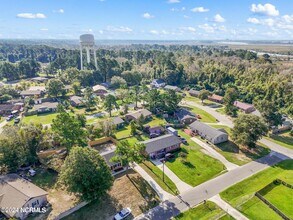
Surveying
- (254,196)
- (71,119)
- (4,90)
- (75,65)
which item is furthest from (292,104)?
(75,65)

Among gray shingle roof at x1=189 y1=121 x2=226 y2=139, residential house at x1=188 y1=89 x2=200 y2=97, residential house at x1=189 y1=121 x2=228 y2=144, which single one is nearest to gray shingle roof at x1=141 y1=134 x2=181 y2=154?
residential house at x1=189 y1=121 x2=228 y2=144

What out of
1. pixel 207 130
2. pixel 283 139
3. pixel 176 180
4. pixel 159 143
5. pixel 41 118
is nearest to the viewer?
pixel 176 180

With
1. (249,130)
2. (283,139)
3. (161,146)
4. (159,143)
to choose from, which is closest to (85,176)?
(161,146)

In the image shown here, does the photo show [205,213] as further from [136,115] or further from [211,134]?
[136,115]

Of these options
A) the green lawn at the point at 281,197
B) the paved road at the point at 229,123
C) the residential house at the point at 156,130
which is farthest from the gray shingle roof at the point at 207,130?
the green lawn at the point at 281,197

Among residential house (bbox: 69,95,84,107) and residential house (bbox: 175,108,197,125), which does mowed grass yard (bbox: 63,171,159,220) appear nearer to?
residential house (bbox: 175,108,197,125)

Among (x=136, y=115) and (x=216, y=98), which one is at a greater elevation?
(x=216, y=98)

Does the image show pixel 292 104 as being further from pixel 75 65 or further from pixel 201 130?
pixel 75 65
